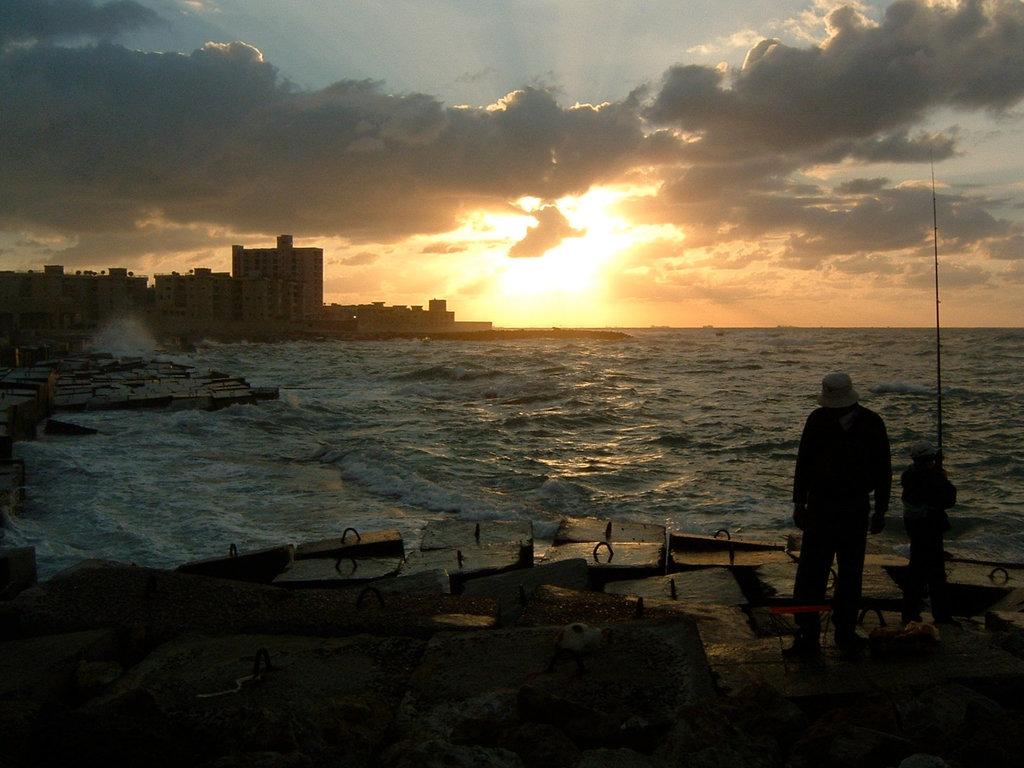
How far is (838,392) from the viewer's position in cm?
368

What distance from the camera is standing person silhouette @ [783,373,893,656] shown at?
3.59 metres

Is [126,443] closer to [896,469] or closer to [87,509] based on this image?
[87,509]

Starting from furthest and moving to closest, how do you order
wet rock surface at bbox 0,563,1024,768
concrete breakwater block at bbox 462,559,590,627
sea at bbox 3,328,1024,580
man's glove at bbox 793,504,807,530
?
sea at bbox 3,328,1024,580, concrete breakwater block at bbox 462,559,590,627, man's glove at bbox 793,504,807,530, wet rock surface at bbox 0,563,1024,768

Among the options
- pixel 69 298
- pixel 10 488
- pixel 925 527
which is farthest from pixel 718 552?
pixel 69 298

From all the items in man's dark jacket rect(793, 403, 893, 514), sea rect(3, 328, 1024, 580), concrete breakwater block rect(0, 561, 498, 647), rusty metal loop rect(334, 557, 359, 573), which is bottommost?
sea rect(3, 328, 1024, 580)

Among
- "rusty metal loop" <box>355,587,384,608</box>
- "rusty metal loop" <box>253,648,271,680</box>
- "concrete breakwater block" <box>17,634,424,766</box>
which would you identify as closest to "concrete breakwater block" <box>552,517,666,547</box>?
"rusty metal loop" <box>355,587,384,608</box>

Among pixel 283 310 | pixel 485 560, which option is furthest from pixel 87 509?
pixel 283 310

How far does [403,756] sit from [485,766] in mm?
274

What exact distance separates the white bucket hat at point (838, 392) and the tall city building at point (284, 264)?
145 m

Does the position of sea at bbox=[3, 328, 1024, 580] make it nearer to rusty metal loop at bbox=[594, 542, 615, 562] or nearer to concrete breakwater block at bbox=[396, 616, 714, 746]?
rusty metal loop at bbox=[594, 542, 615, 562]

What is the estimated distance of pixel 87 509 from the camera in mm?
9070

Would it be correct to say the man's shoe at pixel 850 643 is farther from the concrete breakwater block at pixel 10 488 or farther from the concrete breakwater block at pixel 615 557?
the concrete breakwater block at pixel 10 488

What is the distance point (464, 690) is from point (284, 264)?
152545mm

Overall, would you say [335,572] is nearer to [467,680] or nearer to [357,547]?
[357,547]
